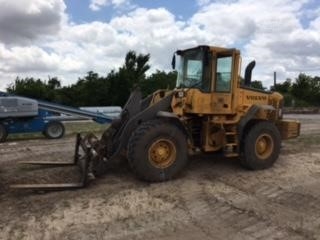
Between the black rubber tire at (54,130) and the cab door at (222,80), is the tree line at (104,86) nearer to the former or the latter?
the black rubber tire at (54,130)

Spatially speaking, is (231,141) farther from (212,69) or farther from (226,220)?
(226,220)

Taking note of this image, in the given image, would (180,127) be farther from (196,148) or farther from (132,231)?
(132,231)

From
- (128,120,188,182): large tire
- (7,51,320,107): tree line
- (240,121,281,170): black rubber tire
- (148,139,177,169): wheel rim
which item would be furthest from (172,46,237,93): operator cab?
(7,51,320,107): tree line

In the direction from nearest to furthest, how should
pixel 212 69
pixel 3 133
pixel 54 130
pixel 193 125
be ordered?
pixel 212 69 < pixel 193 125 < pixel 3 133 < pixel 54 130

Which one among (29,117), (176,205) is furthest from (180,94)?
(29,117)

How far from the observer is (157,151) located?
29.1ft

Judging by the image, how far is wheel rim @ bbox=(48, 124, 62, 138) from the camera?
17.4m

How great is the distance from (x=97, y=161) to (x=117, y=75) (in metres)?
39.6

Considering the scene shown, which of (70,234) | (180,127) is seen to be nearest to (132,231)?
(70,234)

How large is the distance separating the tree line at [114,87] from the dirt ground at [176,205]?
3458 centimetres

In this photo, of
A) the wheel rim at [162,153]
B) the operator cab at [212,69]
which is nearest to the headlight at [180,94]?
the operator cab at [212,69]

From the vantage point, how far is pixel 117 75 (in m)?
48.1

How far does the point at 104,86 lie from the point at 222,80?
3866 cm

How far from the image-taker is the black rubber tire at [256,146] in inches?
391
